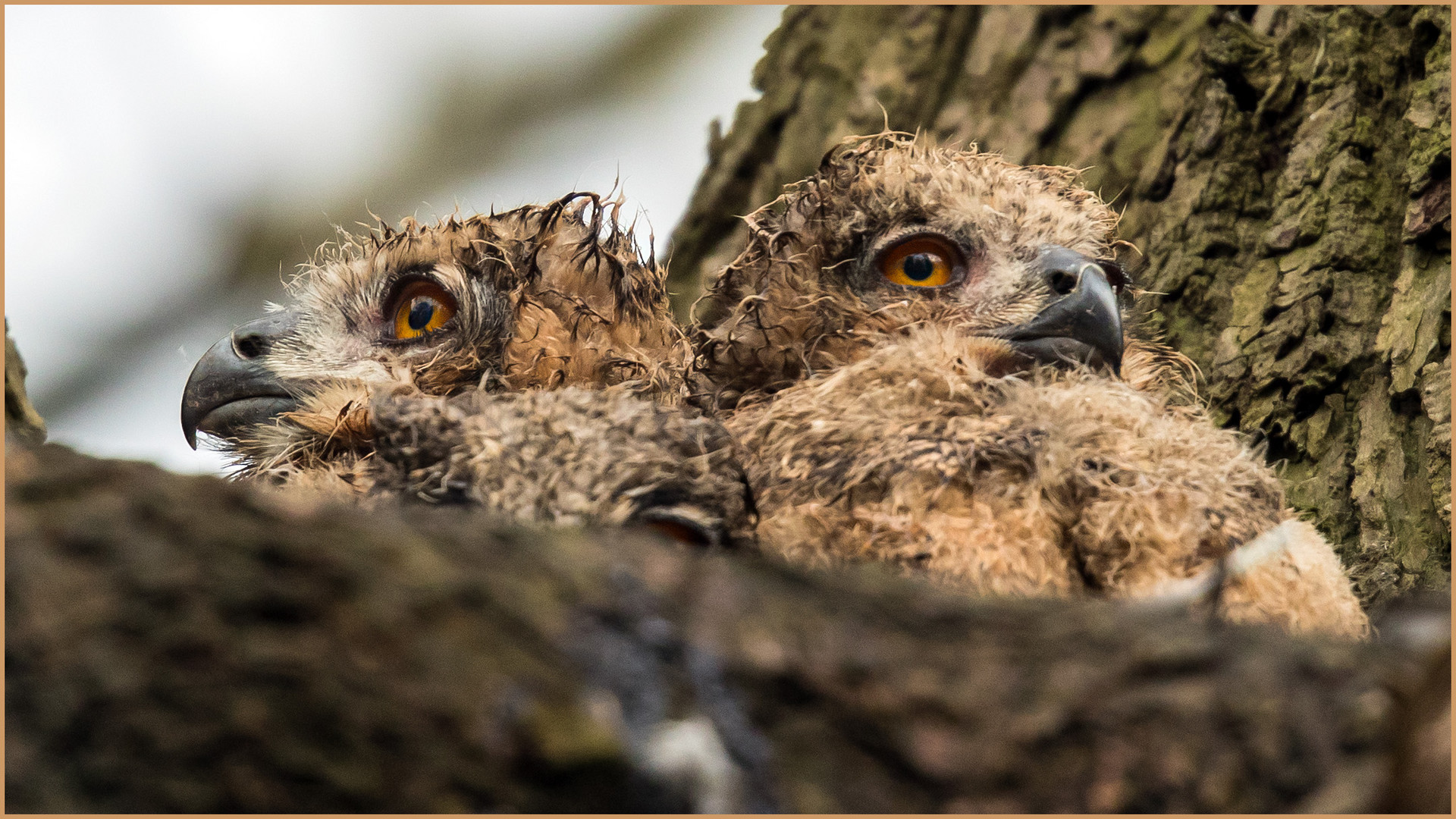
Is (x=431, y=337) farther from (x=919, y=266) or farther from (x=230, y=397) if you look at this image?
(x=919, y=266)

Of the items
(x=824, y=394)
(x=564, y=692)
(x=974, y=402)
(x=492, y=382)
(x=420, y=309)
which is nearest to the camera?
(x=564, y=692)

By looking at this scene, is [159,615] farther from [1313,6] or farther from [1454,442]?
[1313,6]

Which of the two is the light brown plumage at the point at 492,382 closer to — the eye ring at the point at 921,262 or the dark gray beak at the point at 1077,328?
the eye ring at the point at 921,262

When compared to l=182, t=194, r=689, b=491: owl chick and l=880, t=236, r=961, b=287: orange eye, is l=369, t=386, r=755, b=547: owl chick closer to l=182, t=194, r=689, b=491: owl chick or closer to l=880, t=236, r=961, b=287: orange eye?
l=182, t=194, r=689, b=491: owl chick

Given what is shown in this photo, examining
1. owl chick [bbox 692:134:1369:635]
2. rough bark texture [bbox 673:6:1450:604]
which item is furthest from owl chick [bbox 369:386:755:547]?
rough bark texture [bbox 673:6:1450:604]

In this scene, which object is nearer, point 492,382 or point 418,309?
point 492,382

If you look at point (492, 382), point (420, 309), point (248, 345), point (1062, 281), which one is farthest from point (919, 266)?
point (248, 345)

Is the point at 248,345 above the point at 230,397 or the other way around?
above

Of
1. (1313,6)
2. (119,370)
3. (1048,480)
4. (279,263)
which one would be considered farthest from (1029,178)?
(119,370)

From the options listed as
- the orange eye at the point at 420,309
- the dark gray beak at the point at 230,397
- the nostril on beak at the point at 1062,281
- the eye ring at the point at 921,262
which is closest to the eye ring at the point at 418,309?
the orange eye at the point at 420,309
